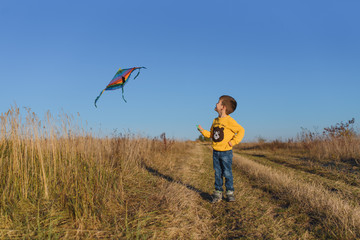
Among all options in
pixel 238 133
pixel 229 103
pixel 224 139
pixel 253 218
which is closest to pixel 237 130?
pixel 238 133

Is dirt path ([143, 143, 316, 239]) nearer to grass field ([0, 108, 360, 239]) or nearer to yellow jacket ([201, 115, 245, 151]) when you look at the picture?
grass field ([0, 108, 360, 239])

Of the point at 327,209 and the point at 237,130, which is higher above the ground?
the point at 237,130

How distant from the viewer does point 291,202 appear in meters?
3.48

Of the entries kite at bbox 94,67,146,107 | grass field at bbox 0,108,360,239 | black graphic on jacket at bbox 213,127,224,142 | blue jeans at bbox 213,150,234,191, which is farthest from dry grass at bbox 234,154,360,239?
kite at bbox 94,67,146,107

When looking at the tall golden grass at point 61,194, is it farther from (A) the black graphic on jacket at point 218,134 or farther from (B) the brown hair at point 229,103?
(B) the brown hair at point 229,103

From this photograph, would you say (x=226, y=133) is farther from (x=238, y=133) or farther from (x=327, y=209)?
(x=327, y=209)

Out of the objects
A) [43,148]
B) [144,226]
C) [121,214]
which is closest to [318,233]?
[144,226]

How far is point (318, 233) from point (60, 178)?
340 centimetres

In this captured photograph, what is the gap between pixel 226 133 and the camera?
3.98 m

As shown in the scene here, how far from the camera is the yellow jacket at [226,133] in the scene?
13.0 feet

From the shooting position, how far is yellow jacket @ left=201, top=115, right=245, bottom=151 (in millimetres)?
3947

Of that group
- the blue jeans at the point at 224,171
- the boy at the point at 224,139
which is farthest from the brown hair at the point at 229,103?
the blue jeans at the point at 224,171

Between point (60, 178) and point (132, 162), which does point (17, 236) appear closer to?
point (60, 178)

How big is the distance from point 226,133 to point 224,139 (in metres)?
0.12
